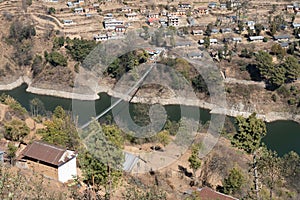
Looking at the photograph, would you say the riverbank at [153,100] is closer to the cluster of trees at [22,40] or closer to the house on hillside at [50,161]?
the cluster of trees at [22,40]

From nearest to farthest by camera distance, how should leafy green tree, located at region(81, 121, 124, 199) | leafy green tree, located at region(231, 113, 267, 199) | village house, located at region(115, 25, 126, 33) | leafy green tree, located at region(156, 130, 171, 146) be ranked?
leafy green tree, located at region(81, 121, 124, 199)
leafy green tree, located at region(231, 113, 267, 199)
leafy green tree, located at region(156, 130, 171, 146)
village house, located at region(115, 25, 126, 33)

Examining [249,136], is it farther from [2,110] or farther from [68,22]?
[68,22]

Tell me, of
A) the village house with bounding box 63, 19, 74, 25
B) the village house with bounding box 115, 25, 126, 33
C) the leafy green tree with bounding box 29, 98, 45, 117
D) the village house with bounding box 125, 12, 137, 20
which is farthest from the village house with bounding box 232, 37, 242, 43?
the leafy green tree with bounding box 29, 98, 45, 117

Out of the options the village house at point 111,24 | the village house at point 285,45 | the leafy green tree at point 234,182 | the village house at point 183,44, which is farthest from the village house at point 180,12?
the leafy green tree at point 234,182

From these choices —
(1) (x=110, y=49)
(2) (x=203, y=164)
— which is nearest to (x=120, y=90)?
(1) (x=110, y=49)

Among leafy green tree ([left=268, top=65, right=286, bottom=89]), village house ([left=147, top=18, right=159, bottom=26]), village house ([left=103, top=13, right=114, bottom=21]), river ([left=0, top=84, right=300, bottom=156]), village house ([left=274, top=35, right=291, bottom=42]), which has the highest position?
village house ([left=103, top=13, right=114, bottom=21])

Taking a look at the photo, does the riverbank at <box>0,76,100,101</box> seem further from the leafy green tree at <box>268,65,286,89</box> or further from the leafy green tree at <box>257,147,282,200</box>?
the leafy green tree at <box>257,147,282,200</box>

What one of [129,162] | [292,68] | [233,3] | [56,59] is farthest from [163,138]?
[233,3]
